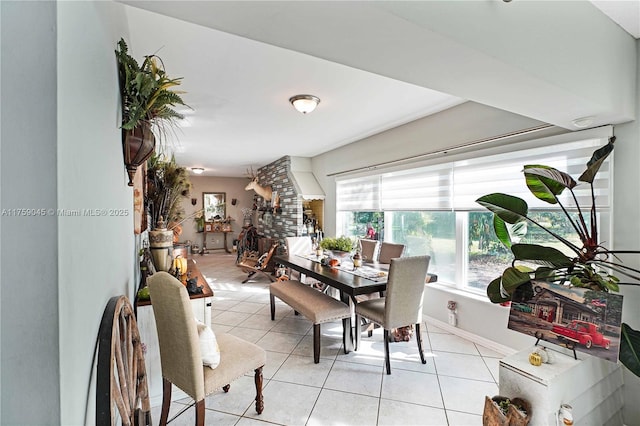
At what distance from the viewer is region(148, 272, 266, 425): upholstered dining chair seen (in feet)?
5.31

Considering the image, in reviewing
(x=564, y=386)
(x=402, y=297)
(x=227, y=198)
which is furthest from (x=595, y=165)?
(x=227, y=198)

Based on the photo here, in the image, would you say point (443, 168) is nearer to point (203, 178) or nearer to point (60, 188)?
point (60, 188)

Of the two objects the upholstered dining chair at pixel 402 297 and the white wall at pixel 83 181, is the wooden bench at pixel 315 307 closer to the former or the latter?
the upholstered dining chair at pixel 402 297

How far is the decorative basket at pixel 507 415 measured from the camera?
151cm

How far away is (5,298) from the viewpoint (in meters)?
0.58

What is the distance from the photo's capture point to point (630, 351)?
1.61 meters

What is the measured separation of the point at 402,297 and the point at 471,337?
47.8 inches

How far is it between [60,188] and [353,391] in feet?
7.86

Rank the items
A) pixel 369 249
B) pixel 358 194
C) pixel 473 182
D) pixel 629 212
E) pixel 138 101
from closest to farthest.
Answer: pixel 138 101, pixel 629 212, pixel 473 182, pixel 369 249, pixel 358 194

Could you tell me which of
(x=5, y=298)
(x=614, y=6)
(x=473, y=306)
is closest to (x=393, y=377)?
(x=473, y=306)

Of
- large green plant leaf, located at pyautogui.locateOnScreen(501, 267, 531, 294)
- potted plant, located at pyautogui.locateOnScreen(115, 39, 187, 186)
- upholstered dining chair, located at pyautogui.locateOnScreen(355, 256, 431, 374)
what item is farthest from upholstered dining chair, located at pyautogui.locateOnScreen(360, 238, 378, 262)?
potted plant, located at pyautogui.locateOnScreen(115, 39, 187, 186)

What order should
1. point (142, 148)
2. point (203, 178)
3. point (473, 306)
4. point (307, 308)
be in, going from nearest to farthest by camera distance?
point (142, 148)
point (307, 308)
point (473, 306)
point (203, 178)

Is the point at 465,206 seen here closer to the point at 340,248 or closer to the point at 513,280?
the point at 340,248


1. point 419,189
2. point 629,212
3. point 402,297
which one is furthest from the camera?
point 419,189
